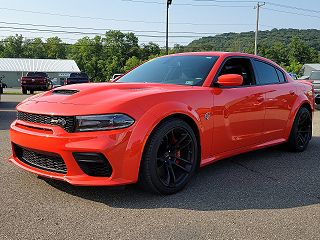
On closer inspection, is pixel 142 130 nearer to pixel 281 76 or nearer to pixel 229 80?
pixel 229 80

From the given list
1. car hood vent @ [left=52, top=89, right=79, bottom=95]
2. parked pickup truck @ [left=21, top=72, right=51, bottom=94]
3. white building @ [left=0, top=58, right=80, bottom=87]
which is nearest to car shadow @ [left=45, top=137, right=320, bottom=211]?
car hood vent @ [left=52, top=89, right=79, bottom=95]

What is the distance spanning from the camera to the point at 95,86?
389 cm

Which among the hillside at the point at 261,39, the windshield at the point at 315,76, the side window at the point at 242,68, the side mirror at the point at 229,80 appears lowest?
the windshield at the point at 315,76

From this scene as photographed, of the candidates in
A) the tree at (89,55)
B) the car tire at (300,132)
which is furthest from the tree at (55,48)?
the car tire at (300,132)

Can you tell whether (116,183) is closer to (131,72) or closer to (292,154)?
(131,72)

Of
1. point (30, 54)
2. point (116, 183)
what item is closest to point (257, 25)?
point (116, 183)

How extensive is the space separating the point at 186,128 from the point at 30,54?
372ft

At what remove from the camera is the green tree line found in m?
88.1

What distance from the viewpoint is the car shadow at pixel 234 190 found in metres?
3.36

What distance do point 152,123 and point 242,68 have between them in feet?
6.56

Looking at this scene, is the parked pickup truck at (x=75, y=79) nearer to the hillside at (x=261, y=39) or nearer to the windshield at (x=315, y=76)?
the windshield at (x=315, y=76)

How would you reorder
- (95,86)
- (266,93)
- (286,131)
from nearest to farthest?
(95,86) → (266,93) → (286,131)

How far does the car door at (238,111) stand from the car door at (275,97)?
0.15 meters

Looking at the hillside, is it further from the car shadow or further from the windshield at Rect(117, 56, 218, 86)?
the car shadow
